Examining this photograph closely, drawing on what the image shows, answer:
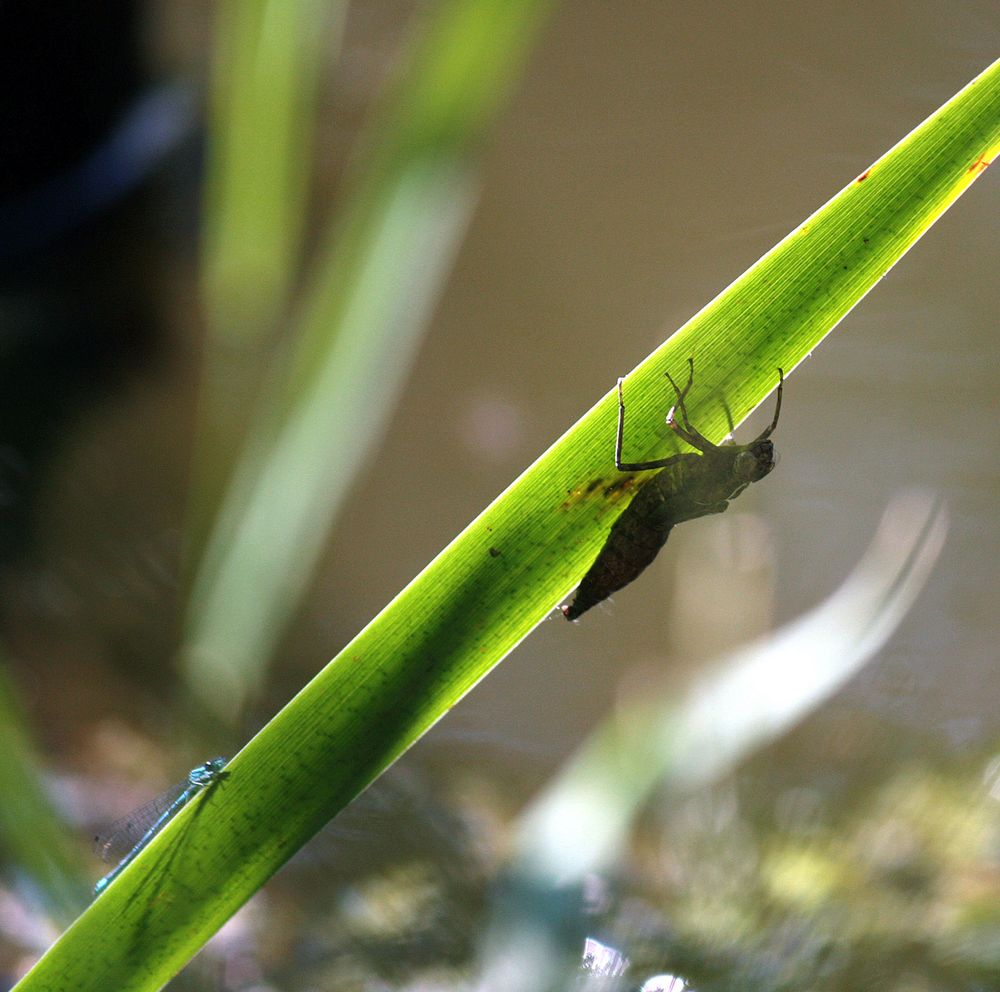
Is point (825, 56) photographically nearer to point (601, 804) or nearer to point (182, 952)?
point (601, 804)

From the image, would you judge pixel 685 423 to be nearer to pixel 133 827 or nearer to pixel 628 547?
pixel 628 547

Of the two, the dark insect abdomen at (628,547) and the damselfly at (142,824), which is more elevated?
the damselfly at (142,824)

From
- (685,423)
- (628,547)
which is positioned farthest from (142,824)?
(685,423)

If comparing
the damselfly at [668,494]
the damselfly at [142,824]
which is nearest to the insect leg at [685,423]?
the damselfly at [668,494]

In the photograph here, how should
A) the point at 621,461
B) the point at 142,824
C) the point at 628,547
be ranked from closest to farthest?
1. the point at 621,461
2. the point at 628,547
3. the point at 142,824

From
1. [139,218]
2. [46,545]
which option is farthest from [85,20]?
[46,545]

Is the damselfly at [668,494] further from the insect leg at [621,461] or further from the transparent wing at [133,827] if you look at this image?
the transparent wing at [133,827]
